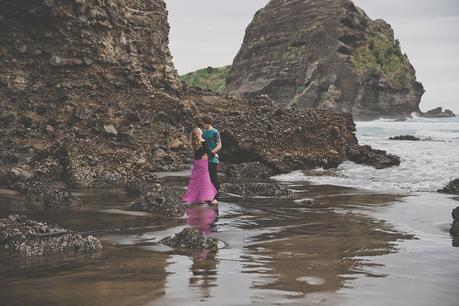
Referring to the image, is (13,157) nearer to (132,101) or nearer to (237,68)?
(132,101)

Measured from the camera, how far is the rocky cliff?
1695 cm

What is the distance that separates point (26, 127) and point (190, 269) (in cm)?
1463

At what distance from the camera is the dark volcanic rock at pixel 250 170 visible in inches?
603

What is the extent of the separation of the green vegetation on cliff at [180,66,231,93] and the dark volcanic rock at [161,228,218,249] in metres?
151

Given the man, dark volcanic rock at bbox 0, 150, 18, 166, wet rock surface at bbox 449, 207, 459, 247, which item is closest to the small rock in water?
dark volcanic rock at bbox 0, 150, 18, 166

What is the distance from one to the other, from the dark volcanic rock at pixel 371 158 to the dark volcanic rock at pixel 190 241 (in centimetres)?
1273

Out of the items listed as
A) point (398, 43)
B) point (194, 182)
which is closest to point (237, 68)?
point (398, 43)

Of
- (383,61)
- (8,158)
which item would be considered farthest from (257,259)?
(383,61)

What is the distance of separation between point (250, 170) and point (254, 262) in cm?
1018

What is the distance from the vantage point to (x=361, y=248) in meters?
6.29

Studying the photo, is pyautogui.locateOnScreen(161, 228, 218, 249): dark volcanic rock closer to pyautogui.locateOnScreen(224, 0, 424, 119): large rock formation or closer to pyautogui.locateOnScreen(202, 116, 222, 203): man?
pyautogui.locateOnScreen(202, 116, 222, 203): man

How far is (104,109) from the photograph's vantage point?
18.3m

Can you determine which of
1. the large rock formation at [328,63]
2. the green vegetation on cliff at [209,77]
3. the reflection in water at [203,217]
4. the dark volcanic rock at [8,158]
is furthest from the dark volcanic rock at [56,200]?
the green vegetation on cliff at [209,77]

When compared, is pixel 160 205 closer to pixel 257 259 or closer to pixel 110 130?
pixel 257 259
